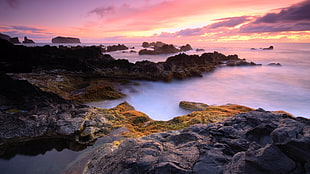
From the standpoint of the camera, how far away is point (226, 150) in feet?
14.1

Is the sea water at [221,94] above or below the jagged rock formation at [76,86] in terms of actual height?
below

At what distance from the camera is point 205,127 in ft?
19.3

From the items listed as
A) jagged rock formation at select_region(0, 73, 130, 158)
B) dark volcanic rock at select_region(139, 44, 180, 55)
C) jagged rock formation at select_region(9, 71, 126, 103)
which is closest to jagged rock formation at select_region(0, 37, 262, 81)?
jagged rock formation at select_region(9, 71, 126, 103)

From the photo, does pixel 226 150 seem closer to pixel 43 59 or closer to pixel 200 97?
pixel 200 97

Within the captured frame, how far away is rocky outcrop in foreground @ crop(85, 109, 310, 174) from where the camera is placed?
318 cm

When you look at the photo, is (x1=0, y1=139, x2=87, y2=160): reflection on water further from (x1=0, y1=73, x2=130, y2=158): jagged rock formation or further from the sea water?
the sea water

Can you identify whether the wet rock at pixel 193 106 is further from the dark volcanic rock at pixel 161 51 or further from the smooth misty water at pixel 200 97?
the dark volcanic rock at pixel 161 51

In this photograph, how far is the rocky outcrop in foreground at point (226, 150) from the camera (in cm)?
318

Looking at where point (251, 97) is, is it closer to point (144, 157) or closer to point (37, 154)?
point (144, 157)

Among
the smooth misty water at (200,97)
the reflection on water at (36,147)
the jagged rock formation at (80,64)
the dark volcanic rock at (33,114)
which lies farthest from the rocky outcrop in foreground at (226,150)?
the jagged rock formation at (80,64)

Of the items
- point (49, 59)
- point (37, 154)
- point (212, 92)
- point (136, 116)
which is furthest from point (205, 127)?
point (49, 59)

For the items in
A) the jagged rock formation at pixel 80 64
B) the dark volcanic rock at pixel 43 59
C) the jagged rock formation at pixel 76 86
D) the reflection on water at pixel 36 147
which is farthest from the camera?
the jagged rock formation at pixel 80 64

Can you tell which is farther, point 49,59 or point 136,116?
point 49,59

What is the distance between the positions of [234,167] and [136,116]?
23.1 ft
